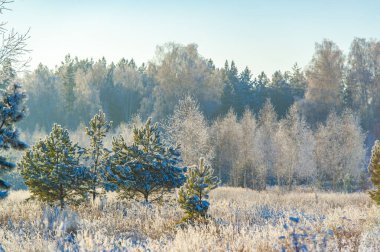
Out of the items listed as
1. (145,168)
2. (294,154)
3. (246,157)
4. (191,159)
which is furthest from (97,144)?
(246,157)

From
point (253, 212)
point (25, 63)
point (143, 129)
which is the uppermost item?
point (25, 63)

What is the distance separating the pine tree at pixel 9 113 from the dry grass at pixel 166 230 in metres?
1.94

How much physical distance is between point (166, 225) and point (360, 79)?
167 ft

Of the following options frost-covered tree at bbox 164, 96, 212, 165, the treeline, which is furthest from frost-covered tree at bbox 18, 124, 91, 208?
the treeline

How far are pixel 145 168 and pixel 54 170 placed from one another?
3058mm

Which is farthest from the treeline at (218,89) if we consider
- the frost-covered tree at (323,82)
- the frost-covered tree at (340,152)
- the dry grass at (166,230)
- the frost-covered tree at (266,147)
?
the dry grass at (166,230)

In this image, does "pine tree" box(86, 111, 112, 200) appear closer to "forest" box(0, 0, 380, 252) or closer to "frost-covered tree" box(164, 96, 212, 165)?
"forest" box(0, 0, 380, 252)

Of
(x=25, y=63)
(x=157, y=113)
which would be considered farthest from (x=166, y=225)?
(x=157, y=113)

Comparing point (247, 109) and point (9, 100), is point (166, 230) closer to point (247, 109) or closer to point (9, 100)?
point (9, 100)

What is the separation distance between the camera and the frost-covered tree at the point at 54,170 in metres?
12.8

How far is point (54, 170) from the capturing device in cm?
1263

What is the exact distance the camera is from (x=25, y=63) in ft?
37.6

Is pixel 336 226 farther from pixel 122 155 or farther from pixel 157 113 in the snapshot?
A: pixel 157 113

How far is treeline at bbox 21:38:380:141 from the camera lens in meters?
51.7
